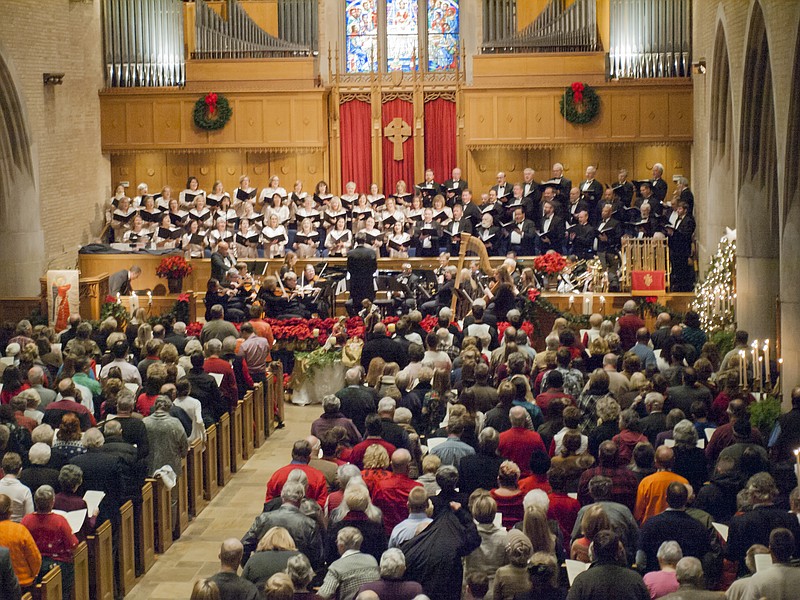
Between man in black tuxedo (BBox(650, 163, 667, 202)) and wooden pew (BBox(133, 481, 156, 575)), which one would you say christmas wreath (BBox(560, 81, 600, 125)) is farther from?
wooden pew (BBox(133, 481, 156, 575))

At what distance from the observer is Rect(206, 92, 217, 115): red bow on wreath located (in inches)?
902

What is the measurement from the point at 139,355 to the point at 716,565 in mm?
7871

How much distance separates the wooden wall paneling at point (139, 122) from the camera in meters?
22.9

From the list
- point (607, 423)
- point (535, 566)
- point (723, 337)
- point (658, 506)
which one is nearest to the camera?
point (535, 566)

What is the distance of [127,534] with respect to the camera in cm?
986

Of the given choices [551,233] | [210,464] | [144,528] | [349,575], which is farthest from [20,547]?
[551,233]

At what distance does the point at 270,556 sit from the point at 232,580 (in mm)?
406

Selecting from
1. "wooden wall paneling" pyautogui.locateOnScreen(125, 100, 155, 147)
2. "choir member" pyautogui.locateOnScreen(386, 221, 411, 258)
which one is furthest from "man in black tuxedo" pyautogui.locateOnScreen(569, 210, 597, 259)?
"wooden wall paneling" pyautogui.locateOnScreen(125, 100, 155, 147)

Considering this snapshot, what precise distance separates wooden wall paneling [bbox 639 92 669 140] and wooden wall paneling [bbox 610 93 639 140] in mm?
101

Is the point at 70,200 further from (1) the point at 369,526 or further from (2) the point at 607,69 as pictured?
(1) the point at 369,526

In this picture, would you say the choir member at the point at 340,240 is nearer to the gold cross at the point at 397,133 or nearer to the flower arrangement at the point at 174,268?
the flower arrangement at the point at 174,268

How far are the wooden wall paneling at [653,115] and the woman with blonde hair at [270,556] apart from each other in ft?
52.5

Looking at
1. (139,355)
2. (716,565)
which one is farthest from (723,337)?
(716,565)

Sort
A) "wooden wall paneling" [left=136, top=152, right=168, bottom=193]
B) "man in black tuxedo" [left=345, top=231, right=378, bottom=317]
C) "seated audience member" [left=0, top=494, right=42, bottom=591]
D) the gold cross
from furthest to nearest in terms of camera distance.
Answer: "wooden wall paneling" [left=136, top=152, right=168, bottom=193]
the gold cross
"man in black tuxedo" [left=345, top=231, right=378, bottom=317]
"seated audience member" [left=0, top=494, right=42, bottom=591]
